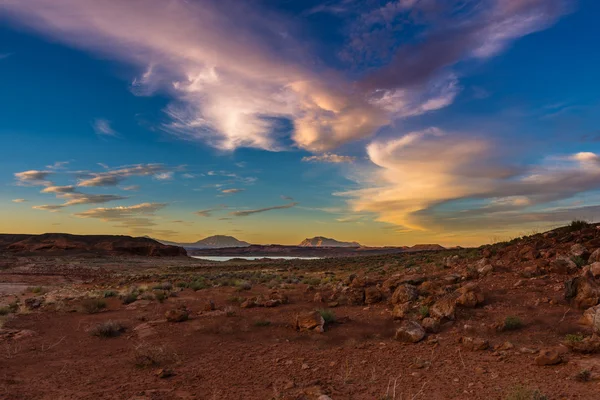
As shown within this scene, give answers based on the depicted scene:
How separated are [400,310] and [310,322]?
278 centimetres

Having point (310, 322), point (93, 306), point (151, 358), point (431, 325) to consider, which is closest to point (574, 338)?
point (431, 325)

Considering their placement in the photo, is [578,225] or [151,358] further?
[578,225]

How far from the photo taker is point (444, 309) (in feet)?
32.0

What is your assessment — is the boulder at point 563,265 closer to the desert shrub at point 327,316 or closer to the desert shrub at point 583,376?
the desert shrub at point 583,376

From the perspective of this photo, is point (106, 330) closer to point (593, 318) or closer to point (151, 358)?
point (151, 358)

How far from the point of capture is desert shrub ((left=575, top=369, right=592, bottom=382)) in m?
5.91

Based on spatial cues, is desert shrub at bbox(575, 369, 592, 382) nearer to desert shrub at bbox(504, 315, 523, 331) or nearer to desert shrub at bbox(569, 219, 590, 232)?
desert shrub at bbox(504, 315, 523, 331)

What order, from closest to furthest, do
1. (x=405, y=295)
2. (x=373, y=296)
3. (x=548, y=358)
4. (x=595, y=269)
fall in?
(x=548, y=358) < (x=595, y=269) < (x=405, y=295) < (x=373, y=296)

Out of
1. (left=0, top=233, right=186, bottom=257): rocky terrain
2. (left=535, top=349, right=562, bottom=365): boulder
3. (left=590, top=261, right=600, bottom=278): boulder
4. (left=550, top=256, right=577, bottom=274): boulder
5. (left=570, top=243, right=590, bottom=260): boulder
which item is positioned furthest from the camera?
(left=0, top=233, right=186, bottom=257): rocky terrain

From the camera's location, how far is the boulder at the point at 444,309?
957 centimetres

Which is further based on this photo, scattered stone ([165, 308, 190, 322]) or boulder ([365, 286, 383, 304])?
boulder ([365, 286, 383, 304])

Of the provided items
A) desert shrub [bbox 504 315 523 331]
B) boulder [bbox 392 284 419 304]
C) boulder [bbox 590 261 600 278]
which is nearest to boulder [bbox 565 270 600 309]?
boulder [bbox 590 261 600 278]

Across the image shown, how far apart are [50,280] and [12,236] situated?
342ft

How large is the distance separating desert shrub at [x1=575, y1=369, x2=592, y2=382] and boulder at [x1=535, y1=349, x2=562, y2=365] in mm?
570
